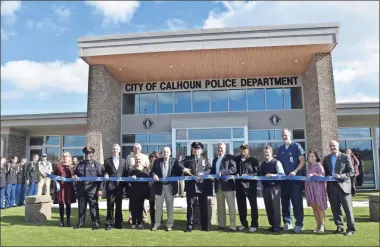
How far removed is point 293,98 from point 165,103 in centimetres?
620

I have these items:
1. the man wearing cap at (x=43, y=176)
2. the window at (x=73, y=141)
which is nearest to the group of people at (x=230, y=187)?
the man wearing cap at (x=43, y=176)

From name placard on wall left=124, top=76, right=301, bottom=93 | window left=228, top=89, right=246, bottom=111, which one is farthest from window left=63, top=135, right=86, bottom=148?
window left=228, top=89, right=246, bottom=111

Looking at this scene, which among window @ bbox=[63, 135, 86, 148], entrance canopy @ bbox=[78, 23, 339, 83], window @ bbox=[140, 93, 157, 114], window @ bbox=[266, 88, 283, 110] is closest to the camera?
entrance canopy @ bbox=[78, 23, 339, 83]

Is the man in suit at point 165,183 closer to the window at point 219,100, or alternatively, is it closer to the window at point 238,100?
the window at point 219,100

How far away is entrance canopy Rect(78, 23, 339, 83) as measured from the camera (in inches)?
488

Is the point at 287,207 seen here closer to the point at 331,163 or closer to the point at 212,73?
the point at 331,163

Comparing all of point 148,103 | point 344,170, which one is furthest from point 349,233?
point 148,103

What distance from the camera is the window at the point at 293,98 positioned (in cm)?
1619

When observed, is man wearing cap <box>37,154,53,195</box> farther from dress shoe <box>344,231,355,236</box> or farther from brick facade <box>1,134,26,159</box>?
dress shoe <box>344,231,355,236</box>

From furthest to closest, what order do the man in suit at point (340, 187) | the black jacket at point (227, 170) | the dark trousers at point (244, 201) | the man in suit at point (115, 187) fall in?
the man in suit at point (115, 187)
the black jacket at point (227, 170)
the dark trousers at point (244, 201)
the man in suit at point (340, 187)

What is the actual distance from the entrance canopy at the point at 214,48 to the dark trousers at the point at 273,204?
7.18 metres

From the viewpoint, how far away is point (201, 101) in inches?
655

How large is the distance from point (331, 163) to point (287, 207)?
1216 millimetres

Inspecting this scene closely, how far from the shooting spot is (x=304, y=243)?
5.54 meters
